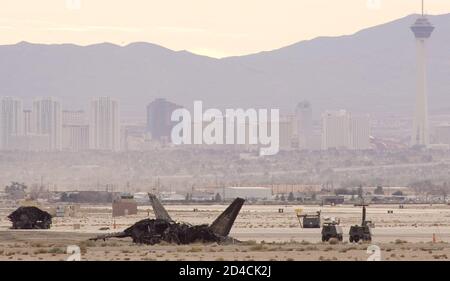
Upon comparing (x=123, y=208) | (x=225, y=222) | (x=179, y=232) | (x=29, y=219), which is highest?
(x=123, y=208)

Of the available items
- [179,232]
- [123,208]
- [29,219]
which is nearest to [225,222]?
[179,232]

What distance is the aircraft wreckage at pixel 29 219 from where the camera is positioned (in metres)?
109

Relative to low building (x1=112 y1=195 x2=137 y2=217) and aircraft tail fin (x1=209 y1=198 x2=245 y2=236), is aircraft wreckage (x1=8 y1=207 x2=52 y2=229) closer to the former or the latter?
aircraft tail fin (x1=209 y1=198 x2=245 y2=236)

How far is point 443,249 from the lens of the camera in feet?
242

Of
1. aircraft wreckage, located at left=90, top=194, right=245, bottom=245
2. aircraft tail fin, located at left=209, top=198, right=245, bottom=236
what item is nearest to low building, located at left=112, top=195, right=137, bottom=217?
aircraft wreckage, located at left=90, top=194, right=245, bottom=245

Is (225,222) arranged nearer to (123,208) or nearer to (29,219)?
(29,219)

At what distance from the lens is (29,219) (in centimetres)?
11025

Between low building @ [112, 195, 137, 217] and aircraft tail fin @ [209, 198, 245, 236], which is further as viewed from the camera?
low building @ [112, 195, 137, 217]

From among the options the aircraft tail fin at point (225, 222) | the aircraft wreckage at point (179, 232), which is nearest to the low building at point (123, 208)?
the aircraft wreckage at point (179, 232)

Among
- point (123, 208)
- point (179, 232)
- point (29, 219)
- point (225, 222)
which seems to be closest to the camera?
point (179, 232)

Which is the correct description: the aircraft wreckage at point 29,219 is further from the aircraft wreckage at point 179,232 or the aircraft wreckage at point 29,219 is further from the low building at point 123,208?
the low building at point 123,208

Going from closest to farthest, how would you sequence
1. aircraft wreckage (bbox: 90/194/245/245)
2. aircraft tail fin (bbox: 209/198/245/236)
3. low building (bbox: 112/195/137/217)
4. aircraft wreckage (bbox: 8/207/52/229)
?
aircraft tail fin (bbox: 209/198/245/236)
aircraft wreckage (bbox: 90/194/245/245)
aircraft wreckage (bbox: 8/207/52/229)
low building (bbox: 112/195/137/217)

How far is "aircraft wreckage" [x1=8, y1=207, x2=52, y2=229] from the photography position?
10912cm
